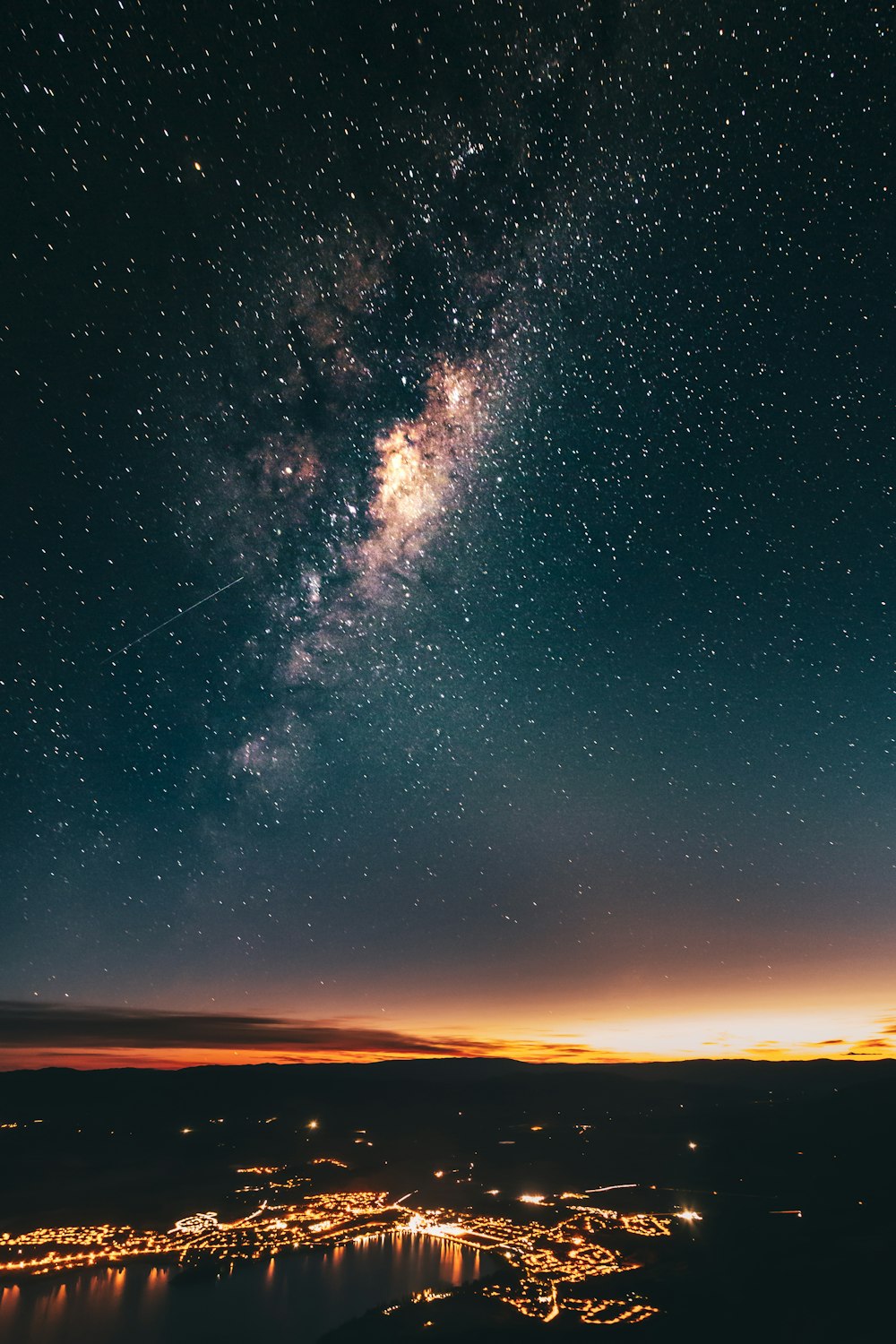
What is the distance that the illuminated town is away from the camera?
160ft

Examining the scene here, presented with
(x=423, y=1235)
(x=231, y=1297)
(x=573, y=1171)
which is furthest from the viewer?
(x=573, y=1171)

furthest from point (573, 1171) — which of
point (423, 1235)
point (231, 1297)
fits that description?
point (231, 1297)

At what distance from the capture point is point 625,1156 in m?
112

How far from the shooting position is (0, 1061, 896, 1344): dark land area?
45.9m

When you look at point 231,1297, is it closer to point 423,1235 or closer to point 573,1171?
point 423,1235

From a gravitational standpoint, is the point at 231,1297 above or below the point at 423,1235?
below

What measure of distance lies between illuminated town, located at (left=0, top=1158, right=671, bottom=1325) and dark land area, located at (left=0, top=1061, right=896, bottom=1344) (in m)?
A: 2.37

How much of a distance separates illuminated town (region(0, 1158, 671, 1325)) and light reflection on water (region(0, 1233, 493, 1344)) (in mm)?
2637

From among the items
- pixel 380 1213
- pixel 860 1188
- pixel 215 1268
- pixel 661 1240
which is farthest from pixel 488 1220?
pixel 860 1188

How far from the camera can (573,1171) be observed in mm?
102938

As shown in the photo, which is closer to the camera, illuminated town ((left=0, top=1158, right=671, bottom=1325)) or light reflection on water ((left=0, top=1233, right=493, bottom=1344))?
illuminated town ((left=0, top=1158, right=671, bottom=1325))

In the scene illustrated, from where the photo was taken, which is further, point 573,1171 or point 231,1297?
point 573,1171

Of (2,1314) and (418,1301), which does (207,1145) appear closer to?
(2,1314)

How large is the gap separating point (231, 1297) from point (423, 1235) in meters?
24.4
